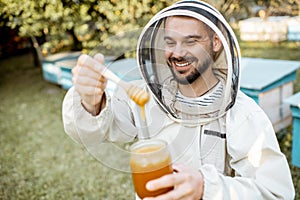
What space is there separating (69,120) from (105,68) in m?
0.27

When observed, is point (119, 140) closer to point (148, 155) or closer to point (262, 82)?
point (148, 155)

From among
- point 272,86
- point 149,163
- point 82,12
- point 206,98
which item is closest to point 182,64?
point 206,98

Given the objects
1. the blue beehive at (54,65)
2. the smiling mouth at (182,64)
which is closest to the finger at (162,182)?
the smiling mouth at (182,64)

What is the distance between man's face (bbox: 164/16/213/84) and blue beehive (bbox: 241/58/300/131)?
6.96 feet

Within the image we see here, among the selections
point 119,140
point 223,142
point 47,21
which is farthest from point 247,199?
point 47,21

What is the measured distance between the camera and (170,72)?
4.01 feet

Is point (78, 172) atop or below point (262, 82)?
below

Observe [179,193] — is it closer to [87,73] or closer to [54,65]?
[87,73]

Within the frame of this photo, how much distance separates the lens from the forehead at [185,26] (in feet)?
3.66

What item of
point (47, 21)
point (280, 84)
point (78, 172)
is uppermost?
point (47, 21)

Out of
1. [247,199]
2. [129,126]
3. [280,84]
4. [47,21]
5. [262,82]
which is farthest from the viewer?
[47,21]

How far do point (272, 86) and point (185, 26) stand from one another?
2.44 m

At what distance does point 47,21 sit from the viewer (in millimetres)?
3980

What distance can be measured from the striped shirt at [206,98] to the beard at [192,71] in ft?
0.19
